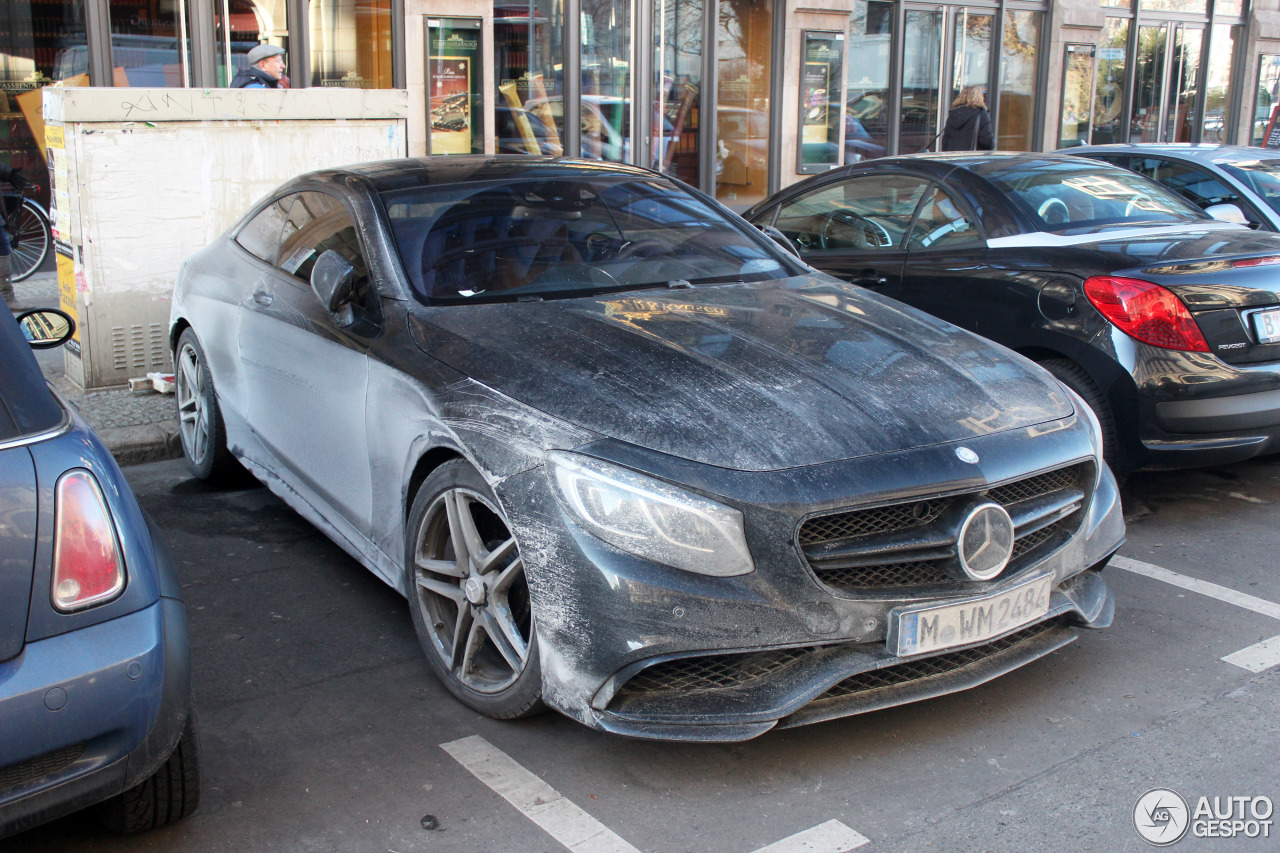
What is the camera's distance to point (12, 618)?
223 cm

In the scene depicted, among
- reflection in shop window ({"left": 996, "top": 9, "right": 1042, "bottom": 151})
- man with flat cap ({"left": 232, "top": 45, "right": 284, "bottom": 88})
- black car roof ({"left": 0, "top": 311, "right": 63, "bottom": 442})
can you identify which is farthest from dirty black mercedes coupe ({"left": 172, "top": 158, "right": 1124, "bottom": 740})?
reflection in shop window ({"left": 996, "top": 9, "right": 1042, "bottom": 151})

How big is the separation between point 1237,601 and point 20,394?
3.82 metres

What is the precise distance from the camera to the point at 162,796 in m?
2.72

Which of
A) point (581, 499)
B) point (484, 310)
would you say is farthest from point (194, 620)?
point (581, 499)

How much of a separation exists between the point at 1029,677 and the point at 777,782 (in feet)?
3.25

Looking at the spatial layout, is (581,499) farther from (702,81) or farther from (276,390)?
(702,81)

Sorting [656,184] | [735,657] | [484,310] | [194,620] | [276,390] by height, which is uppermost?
[656,184]

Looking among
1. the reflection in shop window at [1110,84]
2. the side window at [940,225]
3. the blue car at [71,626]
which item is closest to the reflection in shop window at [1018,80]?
the reflection in shop window at [1110,84]

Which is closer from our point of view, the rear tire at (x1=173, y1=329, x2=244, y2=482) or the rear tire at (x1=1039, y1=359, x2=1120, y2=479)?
the rear tire at (x1=1039, y1=359, x2=1120, y2=479)

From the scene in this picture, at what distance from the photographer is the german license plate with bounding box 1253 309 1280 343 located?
4.90 m

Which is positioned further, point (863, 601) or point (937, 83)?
point (937, 83)

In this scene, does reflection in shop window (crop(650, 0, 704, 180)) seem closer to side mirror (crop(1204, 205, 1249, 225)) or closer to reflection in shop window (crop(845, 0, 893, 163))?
reflection in shop window (crop(845, 0, 893, 163))

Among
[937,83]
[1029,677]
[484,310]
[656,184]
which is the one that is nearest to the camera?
[1029,677]

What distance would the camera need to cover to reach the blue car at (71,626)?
87.8 inches
